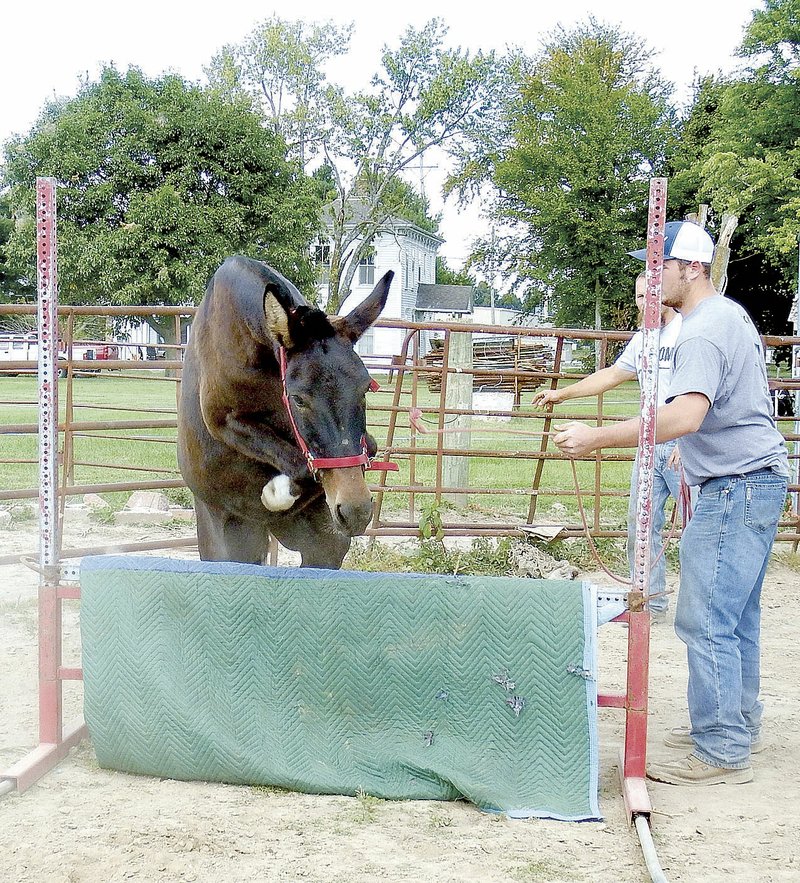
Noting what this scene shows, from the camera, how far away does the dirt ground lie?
2.38 metres

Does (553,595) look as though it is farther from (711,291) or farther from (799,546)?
(799,546)

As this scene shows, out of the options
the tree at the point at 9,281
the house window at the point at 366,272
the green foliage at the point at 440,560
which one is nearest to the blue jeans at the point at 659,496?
the green foliage at the point at 440,560

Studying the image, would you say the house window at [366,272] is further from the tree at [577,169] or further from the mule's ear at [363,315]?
the mule's ear at [363,315]

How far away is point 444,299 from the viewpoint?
56.9 m

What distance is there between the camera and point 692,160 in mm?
32750

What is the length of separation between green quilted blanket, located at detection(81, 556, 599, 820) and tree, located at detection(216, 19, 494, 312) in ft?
113

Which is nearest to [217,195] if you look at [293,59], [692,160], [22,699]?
[293,59]

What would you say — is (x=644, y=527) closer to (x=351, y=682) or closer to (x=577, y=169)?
(x=351, y=682)

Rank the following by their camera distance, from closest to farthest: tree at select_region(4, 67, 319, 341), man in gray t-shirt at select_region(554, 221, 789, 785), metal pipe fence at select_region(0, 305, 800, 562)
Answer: man in gray t-shirt at select_region(554, 221, 789, 785), metal pipe fence at select_region(0, 305, 800, 562), tree at select_region(4, 67, 319, 341)

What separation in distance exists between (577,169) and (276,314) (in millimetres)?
34817

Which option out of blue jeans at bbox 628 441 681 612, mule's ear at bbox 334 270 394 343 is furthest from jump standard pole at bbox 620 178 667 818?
blue jeans at bbox 628 441 681 612

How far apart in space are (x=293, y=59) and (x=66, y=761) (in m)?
38.2

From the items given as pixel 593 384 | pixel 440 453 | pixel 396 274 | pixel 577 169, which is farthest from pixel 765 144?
A: pixel 396 274

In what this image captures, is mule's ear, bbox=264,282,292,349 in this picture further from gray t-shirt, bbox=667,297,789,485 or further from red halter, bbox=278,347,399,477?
gray t-shirt, bbox=667,297,789,485
